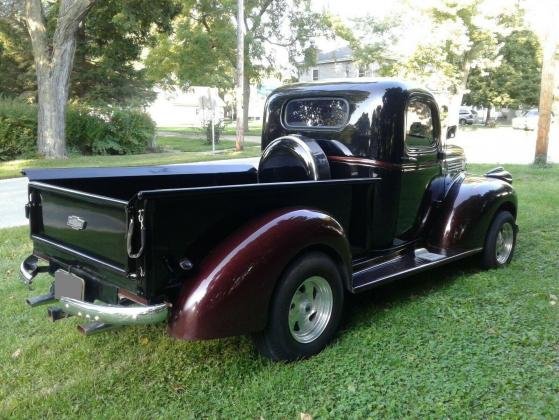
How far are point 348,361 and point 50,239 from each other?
2.16m

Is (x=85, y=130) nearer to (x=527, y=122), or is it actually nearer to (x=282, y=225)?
(x=282, y=225)

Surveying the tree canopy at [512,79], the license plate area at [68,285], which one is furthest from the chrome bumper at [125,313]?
the tree canopy at [512,79]

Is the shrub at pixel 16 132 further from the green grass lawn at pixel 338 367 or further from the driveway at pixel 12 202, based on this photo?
the green grass lawn at pixel 338 367

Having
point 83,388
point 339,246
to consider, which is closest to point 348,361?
point 339,246

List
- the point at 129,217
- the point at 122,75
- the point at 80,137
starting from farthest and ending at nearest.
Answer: the point at 122,75 → the point at 80,137 → the point at 129,217

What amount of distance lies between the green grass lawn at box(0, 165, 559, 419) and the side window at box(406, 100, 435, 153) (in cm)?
131

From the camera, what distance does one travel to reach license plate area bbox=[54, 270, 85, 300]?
324 cm

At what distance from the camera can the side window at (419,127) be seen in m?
4.45

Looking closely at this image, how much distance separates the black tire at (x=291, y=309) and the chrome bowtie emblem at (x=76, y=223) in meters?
1.24

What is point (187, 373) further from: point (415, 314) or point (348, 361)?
point (415, 314)

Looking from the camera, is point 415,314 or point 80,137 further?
point 80,137

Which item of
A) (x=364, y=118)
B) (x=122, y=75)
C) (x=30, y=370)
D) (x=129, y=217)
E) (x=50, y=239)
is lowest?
(x=30, y=370)

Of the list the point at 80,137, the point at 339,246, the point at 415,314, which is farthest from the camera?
the point at 80,137

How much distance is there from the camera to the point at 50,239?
143 inches
